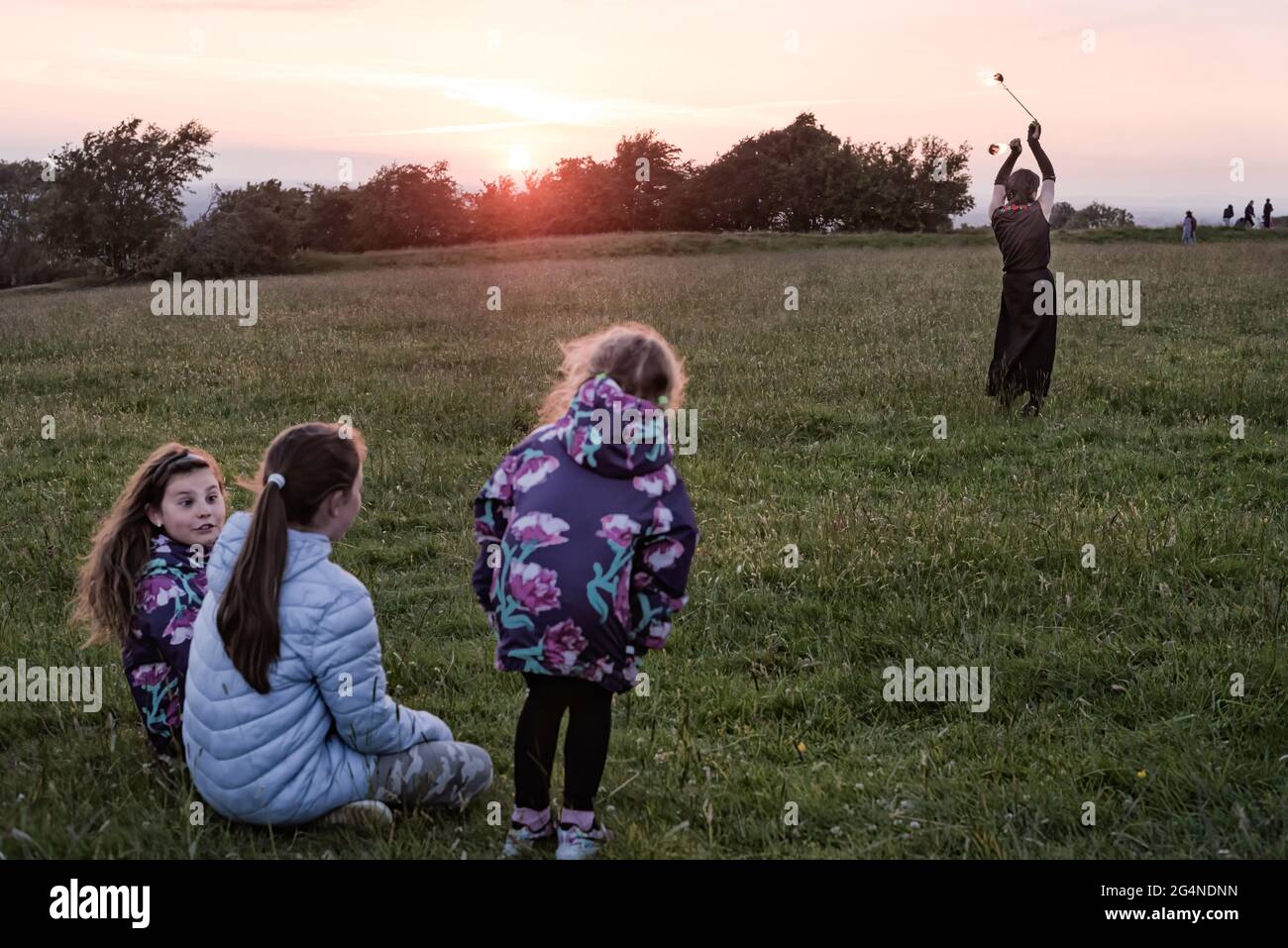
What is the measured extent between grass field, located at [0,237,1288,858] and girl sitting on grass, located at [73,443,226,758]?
0.33m

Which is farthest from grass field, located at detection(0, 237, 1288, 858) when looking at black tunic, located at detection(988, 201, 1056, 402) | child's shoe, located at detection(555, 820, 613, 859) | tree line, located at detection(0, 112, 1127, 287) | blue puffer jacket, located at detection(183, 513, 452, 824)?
tree line, located at detection(0, 112, 1127, 287)

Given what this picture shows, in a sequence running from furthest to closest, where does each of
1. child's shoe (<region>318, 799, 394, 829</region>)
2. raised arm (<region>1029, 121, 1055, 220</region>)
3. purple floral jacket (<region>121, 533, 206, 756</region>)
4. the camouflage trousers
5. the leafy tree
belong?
1. the leafy tree
2. raised arm (<region>1029, 121, 1055, 220</region>)
3. purple floral jacket (<region>121, 533, 206, 756</region>)
4. the camouflage trousers
5. child's shoe (<region>318, 799, 394, 829</region>)

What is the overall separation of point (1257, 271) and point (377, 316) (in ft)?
66.4

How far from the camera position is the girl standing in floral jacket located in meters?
3.85

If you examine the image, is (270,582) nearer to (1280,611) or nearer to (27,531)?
(1280,611)

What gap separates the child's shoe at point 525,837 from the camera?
4.02 m

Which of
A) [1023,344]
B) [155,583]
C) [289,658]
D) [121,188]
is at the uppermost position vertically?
[121,188]

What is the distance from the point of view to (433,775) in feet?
14.1

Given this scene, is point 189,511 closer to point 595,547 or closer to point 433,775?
point 433,775

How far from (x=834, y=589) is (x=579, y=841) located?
3.38 m

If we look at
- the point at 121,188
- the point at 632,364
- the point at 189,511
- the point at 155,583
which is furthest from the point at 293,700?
the point at 121,188

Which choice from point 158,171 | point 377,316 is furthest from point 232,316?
point 158,171

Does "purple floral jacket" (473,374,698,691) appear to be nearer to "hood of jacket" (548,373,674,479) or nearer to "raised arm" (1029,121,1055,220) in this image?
"hood of jacket" (548,373,674,479)

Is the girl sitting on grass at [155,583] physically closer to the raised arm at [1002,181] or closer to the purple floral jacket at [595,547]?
the purple floral jacket at [595,547]
